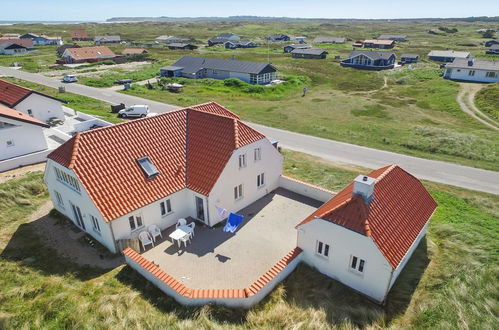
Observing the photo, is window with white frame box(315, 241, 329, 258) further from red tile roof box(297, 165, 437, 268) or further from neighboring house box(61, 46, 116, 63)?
neighboring house box(61, 46, 116, 63)

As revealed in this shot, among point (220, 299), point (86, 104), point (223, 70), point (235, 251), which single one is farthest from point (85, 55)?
point (220, 299)

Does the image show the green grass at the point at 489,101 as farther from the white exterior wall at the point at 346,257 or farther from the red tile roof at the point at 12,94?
the red tile roof at the point at 12,94

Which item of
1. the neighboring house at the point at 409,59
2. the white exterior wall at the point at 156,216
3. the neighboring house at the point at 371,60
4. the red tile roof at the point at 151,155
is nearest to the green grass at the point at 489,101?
the neighboring house at the point at 371,60

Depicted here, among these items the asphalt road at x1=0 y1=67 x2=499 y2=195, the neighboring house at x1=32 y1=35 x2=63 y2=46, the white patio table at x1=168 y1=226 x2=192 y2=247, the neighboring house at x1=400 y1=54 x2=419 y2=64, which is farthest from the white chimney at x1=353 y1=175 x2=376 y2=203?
the neighboring house at x1=32 y1=35 x2=63 y2=46

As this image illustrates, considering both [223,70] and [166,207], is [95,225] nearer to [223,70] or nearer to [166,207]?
[166,207]

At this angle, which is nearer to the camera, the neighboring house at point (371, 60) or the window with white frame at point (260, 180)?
the window with white frame at point (260, 180)
